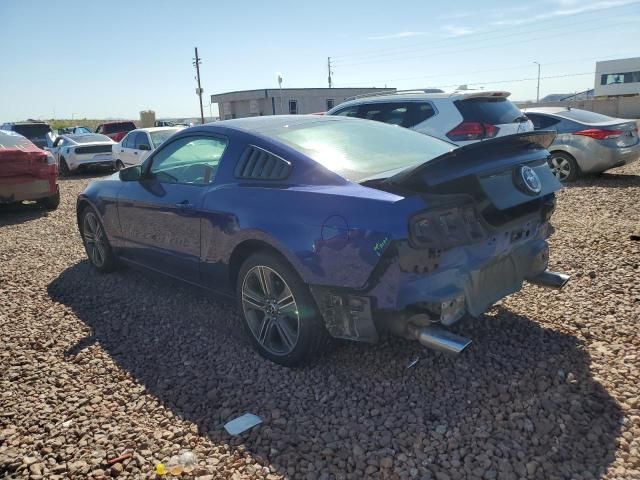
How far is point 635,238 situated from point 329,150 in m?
3.85

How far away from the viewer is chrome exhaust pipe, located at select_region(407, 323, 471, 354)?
9.04 feet

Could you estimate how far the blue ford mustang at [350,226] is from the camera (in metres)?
2.77

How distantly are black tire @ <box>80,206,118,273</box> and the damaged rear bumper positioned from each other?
10.4ft

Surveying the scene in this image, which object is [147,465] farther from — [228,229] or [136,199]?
[136,199]

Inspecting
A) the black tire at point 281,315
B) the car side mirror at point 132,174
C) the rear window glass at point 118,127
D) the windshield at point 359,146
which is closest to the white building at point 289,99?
the rear window glass at point 118,127

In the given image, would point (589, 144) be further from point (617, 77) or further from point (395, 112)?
point (617, 77)

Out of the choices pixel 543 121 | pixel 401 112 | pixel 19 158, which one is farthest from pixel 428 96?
pixel 19 158

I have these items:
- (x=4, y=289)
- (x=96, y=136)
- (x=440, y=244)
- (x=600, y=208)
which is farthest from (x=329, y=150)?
(x=96, y=136)

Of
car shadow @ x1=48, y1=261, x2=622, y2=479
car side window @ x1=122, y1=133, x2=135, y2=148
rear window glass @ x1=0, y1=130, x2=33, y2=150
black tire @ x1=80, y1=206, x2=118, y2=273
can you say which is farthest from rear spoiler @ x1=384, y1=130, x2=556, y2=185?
car side window @ x1=122, y1=133, x2=135, y2=148

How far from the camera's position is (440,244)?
272 cm

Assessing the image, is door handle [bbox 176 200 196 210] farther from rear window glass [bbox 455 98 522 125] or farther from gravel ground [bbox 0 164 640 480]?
rear window glass [bbox 455 98 522 125]

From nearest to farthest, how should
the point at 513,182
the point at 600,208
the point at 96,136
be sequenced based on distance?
the point at 513,182
the point at 600,208
the point at 96,136

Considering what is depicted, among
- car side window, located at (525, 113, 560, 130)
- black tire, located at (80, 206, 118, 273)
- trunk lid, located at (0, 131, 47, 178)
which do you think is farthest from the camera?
car side window, located at (525, 113, 560, 130)

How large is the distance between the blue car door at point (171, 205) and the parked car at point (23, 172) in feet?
16.9
